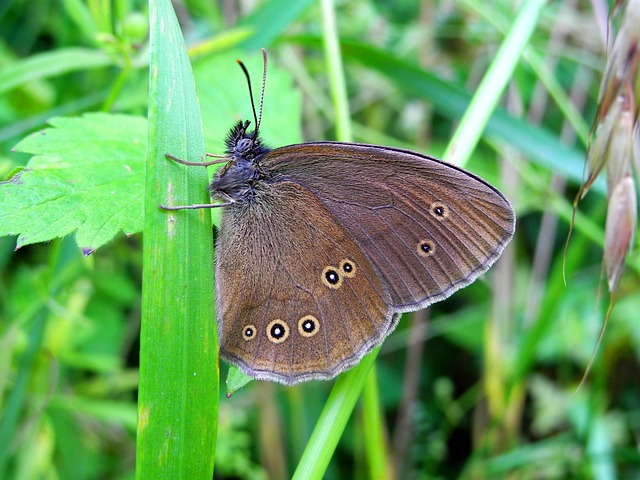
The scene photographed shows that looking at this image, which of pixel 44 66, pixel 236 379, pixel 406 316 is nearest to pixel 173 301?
pixel 236 379

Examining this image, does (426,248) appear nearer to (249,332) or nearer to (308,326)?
(308,326)

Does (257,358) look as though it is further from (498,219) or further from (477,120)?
(477,120)

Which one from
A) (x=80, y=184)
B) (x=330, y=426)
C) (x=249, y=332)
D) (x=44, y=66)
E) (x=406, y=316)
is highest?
(x=44, y=66)

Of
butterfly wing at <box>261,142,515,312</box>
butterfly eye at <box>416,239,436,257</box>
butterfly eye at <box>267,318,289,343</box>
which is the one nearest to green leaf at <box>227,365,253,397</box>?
butterfly eye at <box>267,318,289,343</box>

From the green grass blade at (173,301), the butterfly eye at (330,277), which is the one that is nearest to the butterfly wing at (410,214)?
the butterfly eye at (330,277)

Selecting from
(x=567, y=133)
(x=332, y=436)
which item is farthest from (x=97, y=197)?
(x=567, y=133)
